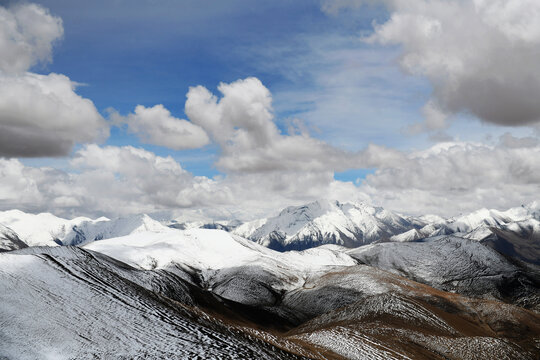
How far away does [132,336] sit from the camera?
37.6m

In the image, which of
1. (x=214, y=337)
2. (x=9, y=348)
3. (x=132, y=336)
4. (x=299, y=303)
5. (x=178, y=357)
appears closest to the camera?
(x=9, y=348)

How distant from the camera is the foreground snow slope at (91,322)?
112 ft

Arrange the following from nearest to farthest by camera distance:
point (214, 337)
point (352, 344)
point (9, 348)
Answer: point (9, 348) < point (214, 337) < point (352, 344)

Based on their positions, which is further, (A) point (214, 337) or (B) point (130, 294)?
(B) point (130, 294)

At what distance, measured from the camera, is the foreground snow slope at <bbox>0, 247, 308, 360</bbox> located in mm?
34094

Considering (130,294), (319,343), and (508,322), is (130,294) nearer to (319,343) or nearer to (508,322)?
(319,343)

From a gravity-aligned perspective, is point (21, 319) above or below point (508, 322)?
below

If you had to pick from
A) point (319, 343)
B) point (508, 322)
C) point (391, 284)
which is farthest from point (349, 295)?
point (319, 343)

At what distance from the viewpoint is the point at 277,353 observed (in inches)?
1657

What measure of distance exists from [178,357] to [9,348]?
14.0 meters

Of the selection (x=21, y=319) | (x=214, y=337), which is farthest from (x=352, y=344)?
(x=21, y=319)

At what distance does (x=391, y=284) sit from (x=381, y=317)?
75224 mm

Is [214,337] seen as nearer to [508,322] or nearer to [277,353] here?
[277,353]

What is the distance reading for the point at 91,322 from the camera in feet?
127
